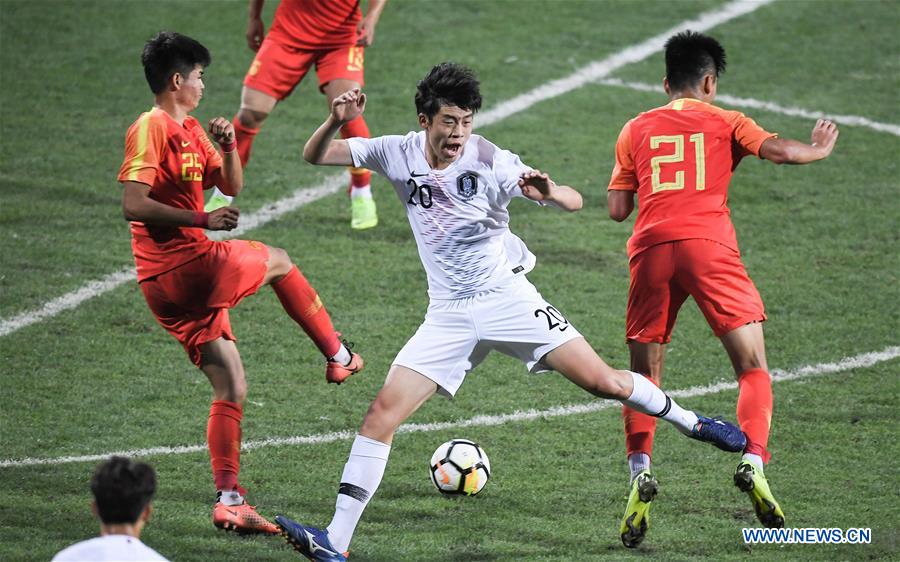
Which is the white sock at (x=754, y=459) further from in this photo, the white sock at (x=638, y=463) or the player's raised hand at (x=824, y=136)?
the player's raised hand at (x=824, y=136)

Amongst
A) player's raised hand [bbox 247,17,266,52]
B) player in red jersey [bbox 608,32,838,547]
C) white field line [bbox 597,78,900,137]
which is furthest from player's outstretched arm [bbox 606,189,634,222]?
white field line [bbox 597,78,900,137]

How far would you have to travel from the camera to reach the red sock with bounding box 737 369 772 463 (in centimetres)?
654

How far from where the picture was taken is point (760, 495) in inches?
244

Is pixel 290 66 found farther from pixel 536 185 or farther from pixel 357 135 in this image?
pixel 536 185

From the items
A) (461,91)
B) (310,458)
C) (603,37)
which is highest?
(603,37)

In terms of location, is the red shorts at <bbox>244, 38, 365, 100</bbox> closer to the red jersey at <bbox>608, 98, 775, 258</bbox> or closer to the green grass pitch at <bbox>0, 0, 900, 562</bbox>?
the green grass pitch at <bbox>0, 0, 900, 562</bbox>

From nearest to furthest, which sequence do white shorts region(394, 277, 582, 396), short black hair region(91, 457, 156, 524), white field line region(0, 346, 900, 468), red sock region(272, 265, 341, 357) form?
short black hair region(91, 457, 156, 524) → white shorts region(394, 277, 582, 396) → red sock region(272, 265, 341, 357) → white field line region(0, 346, 900, 468)

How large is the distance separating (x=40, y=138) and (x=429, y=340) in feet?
23.5

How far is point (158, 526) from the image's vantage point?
6.67 metres

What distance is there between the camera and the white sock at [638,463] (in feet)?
22.2

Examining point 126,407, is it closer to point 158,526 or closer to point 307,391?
point 307,391

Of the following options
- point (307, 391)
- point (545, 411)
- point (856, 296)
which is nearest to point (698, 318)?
point (856, 296)

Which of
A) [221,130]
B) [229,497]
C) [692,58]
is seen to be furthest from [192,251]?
[692,58]

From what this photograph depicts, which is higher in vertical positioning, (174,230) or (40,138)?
(40,138)
